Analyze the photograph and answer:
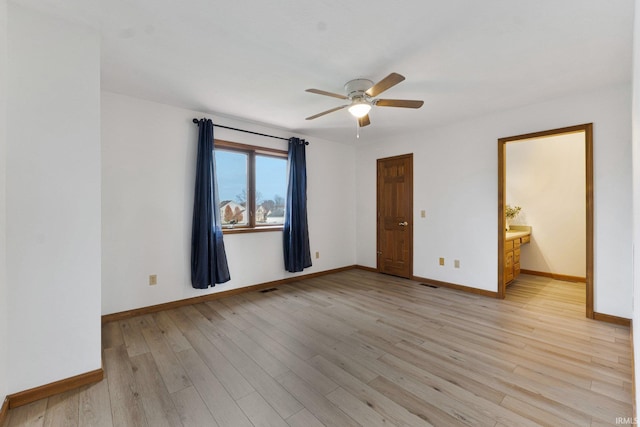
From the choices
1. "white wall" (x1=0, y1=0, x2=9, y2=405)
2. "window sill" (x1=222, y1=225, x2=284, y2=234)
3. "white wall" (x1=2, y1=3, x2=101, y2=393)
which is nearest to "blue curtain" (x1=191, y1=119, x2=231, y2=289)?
"window sill" (x1=222, y1=225, x2=284, y2=234)

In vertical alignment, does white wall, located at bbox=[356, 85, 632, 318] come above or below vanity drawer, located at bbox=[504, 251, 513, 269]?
above

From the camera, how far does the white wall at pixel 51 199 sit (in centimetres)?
163

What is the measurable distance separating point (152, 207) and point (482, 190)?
421cm

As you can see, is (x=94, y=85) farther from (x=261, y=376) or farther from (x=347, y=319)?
(x=347, y=319)

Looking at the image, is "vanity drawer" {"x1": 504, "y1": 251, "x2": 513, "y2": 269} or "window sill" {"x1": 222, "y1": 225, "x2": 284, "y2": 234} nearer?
"window sill" {"x1": 222, "y1": 225, "x2": 284, "y2": 234}

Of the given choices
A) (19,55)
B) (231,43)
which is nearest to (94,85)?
(19,55)

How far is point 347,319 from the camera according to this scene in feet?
9.53

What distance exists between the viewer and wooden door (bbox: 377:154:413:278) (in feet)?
14.9

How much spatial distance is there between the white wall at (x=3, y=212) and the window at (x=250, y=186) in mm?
2066

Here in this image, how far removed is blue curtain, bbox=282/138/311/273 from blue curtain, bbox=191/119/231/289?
44.8 inches

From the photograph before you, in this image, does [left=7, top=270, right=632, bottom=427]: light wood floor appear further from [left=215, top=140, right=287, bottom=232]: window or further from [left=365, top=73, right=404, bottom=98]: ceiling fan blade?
[left=365, top=73, right=404, bottom=98]: ceiling fan blade

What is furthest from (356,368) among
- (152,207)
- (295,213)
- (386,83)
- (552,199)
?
(552,199)

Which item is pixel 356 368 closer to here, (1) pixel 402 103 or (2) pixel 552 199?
(1) pixel 402 103

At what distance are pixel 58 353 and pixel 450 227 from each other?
14.3 feet
